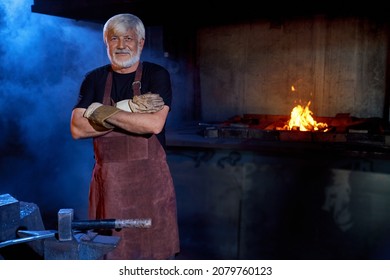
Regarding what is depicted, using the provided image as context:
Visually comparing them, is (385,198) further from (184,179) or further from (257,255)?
(184,179)

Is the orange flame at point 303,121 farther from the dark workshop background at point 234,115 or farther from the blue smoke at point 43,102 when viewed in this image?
the blue smoke at point 43,102

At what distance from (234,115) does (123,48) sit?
3522mm

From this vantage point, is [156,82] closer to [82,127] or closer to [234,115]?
[82,127]

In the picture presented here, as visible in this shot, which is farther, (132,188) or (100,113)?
(132,188)

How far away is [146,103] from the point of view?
8.99ft

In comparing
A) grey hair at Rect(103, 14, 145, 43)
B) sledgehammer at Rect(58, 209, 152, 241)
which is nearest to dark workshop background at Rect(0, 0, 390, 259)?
grey hair at Rect(103, 14, 145, 43)

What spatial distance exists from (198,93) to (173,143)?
2210 mm

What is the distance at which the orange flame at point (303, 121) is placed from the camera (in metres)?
4.70

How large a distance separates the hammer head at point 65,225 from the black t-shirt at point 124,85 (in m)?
1.40

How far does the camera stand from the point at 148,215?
9.75 feet

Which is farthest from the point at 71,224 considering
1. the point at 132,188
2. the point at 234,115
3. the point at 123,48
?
the point at 234,115

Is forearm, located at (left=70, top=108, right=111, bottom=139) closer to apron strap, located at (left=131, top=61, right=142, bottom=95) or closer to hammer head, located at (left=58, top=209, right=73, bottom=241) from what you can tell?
apron strap, located at (left=131, top=61, right=142, bottom=95)

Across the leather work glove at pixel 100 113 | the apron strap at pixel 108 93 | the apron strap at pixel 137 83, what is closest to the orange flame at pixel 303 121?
the apron strap at pixel 137 83

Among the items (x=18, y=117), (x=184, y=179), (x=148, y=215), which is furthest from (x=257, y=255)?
(x=18, y=117)
